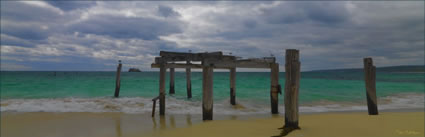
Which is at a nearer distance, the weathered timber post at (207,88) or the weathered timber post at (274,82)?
the weathered timber post at (207,88)

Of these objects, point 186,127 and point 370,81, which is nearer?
point 186,127

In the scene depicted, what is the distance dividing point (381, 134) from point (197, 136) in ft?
13.9

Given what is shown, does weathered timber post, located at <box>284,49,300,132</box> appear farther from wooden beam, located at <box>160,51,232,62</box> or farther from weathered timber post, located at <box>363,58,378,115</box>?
weathered timber post, located at <box>363,58,378,115</box>

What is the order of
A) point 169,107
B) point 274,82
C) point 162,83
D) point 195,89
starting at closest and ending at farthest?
point 162,83 < point 274,82 < point 169,107 < point 195,89

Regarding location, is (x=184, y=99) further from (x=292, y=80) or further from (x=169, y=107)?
(x=292, y=80)

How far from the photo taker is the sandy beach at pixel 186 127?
611 cm

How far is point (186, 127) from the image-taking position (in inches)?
284

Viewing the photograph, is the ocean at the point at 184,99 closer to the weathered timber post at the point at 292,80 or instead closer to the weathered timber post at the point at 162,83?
the weathered timber post at the point at 162,83

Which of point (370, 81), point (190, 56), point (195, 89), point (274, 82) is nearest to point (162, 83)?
point (190, 56)

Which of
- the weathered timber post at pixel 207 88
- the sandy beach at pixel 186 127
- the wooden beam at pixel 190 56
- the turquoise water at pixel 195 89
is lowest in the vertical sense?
the turquoise water at pixel 195 89

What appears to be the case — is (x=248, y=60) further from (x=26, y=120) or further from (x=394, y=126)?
(x=26, y=120)

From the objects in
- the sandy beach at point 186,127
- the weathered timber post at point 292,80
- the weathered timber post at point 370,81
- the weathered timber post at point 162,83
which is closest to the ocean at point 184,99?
the weathered timber post at point 162,83

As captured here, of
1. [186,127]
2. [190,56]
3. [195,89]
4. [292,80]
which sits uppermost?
[190,56]

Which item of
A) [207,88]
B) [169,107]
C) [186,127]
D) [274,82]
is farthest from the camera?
[169,107]
